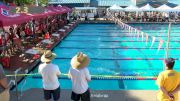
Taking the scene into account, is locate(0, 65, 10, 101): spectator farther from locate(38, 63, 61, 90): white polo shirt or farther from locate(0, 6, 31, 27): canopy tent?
locate(0, 6, 31, 27): canopy tent

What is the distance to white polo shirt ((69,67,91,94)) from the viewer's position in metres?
4.83

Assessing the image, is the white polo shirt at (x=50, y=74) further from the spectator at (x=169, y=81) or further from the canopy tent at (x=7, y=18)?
the canopy tent at (x=7, y=18)

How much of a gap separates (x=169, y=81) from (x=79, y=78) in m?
1.41

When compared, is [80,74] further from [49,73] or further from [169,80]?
[169,80]

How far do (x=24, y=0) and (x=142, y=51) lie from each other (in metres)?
15.7

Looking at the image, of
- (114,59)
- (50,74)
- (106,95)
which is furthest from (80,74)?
(114,59)

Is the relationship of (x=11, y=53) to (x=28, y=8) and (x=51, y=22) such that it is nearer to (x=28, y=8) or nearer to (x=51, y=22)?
(x=28, y=8)

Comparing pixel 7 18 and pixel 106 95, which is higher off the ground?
pixel 7 18

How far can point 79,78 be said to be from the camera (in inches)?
191

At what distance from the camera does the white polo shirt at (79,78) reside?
15.9 feet

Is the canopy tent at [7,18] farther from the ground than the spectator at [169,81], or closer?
farther from the ground

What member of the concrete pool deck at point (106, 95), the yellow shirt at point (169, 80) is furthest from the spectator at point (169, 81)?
the concrete pool deck at point (106, 95)

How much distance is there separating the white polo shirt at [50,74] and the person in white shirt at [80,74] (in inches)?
13.9

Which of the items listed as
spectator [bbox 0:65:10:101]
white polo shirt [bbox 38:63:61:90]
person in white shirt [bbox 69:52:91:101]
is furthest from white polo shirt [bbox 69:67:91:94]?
spectator [bbox 0:65:10:101]
